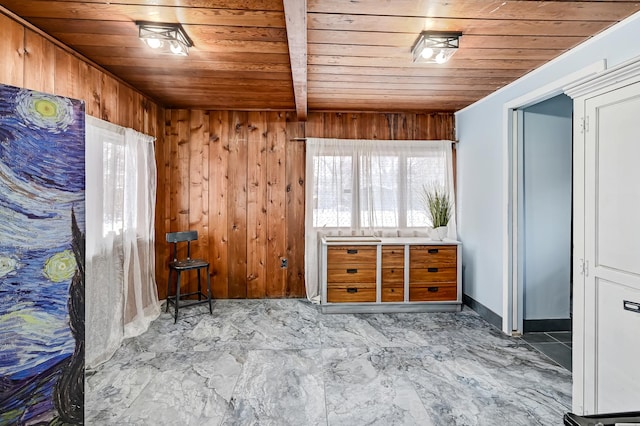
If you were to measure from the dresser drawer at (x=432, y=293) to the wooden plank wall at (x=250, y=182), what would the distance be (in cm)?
138

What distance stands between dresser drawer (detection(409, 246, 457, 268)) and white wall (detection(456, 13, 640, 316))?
275 mm

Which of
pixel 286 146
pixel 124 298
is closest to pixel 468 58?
pixel 286 146

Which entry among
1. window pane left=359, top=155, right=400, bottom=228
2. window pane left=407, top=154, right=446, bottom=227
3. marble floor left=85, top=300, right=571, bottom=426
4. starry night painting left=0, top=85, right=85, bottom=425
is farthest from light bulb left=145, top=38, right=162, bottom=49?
window pane left=407, top=154, right=446, bottom=227

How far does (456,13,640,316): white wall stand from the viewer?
9.05 feet

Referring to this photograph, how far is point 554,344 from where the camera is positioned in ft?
9.56

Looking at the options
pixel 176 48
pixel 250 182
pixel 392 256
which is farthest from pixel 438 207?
pixel 176 48

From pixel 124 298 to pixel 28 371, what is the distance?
5.20 ft

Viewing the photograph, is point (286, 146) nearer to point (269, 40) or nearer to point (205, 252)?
point (205, 252)

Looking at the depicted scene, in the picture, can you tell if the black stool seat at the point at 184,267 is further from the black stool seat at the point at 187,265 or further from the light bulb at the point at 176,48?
the light bulb at the point at 176,48

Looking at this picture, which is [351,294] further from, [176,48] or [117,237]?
[176,48]

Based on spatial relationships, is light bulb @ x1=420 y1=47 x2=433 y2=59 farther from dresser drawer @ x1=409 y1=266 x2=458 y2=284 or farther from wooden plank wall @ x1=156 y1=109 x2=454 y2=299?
dresser drawer @ x1=409 y1=266 x2=458 y2=284

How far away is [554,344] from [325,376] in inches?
83.2

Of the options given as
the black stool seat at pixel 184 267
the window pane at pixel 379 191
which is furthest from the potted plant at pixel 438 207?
the black stool seat at pixel 184 267

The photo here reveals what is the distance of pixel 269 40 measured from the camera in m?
2.19
